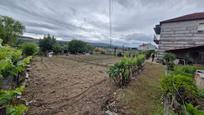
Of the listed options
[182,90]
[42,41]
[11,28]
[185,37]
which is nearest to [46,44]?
[42,41]

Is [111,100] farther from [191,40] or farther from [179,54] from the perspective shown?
[191,40]

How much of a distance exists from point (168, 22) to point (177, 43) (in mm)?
3218

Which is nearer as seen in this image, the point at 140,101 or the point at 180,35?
the point at 140,101

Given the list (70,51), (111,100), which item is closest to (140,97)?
(111,100)

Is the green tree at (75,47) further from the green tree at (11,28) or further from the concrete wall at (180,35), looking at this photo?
the concrete wall at (180,35)

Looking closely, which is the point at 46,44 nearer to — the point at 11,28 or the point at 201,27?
the point at 11,28

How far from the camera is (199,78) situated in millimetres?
6090

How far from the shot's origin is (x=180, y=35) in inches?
738

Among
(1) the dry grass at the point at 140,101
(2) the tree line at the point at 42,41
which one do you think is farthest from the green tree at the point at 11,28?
(1) the dry grass at the point at 140,101

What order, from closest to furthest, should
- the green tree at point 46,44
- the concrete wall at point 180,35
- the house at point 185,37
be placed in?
the house at point 185,37, the concrete wall at point 180,35, the green tree at point 46,44

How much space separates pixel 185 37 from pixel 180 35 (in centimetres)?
67

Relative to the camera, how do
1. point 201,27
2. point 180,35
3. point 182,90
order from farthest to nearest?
point 180,35
point 201,27
point 182,90

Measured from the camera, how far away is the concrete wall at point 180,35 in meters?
17.4

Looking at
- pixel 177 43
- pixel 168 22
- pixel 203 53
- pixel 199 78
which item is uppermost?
pixel 168 22
